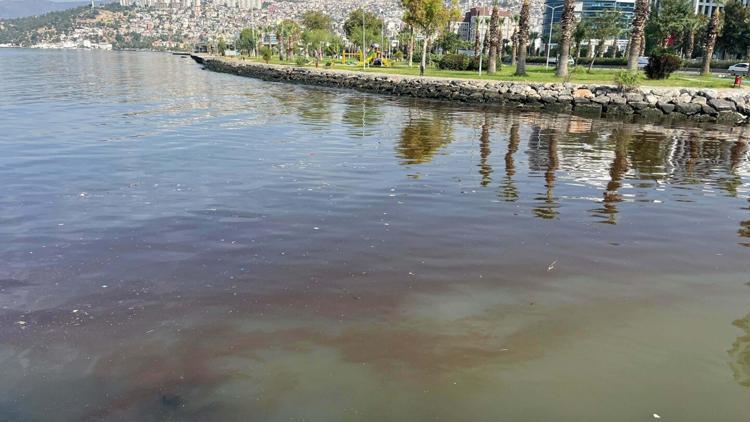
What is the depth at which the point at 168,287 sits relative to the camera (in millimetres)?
7594

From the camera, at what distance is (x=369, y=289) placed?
762 cm

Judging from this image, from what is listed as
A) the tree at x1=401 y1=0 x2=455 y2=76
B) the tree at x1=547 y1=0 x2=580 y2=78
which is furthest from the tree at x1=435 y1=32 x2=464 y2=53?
the tree at x1=547 y1=0 x2=580 y2=78

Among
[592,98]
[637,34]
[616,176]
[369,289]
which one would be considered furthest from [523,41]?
[369,289]

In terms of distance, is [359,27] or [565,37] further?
[359,27]

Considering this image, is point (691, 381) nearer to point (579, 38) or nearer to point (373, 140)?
point (373, 140)

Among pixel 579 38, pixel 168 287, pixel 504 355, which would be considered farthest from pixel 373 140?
pixel 579 38

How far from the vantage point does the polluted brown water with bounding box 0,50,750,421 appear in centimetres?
539

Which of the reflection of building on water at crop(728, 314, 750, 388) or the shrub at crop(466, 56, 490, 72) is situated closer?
the reflection of building on water at crop(728, 314, 750, 388)

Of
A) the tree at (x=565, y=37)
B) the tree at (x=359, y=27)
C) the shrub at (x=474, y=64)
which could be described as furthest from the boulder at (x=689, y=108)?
the tree at (x=359, y=27)

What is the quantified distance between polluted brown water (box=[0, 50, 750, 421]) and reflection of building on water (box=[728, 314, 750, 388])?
30 mm

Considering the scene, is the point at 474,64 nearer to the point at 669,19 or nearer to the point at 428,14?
the point at 428,14

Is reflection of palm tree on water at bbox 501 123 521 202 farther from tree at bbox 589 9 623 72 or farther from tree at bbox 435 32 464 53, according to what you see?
tree at bbox 435 32 464 53

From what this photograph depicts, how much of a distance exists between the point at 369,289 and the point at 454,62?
58.1 meters

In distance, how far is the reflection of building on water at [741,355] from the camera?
572cm
